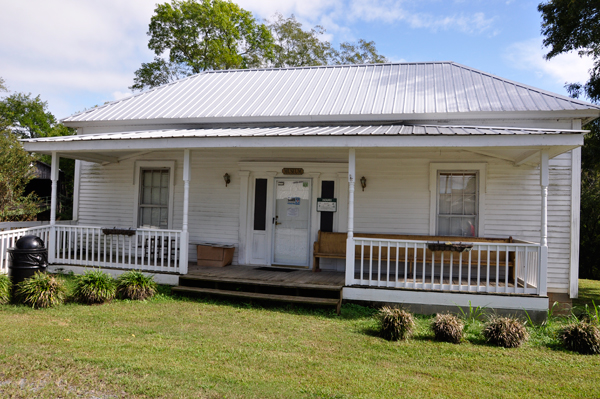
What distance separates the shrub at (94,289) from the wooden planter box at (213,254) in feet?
7.60

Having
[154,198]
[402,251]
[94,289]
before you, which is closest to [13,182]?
[154,198]

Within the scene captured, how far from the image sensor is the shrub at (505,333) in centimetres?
550

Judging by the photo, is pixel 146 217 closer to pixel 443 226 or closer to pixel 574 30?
pixel 443 226

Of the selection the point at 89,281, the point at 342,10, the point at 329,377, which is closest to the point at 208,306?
the point at 89,281

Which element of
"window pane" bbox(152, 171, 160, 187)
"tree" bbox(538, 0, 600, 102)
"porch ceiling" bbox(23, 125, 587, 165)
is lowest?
"window pane" bbox(152, 171, 160, 187)

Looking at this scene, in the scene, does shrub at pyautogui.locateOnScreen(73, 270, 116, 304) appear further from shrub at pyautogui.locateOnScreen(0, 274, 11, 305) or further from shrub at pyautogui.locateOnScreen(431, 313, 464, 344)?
shrub at pyautogui.locateOnScreen(431, 313, 464, 344)

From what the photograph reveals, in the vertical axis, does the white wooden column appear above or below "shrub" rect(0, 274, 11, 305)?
above

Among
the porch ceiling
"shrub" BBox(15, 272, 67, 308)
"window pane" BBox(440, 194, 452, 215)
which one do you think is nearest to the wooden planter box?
the porch ceiling

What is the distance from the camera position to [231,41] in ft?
85.7

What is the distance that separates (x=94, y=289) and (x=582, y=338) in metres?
7.34

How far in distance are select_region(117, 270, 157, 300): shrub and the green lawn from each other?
1.97ft

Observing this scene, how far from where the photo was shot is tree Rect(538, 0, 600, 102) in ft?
35.5

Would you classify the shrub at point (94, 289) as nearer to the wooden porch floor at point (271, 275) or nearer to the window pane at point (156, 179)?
the wooden porch floor at point (271, 275)

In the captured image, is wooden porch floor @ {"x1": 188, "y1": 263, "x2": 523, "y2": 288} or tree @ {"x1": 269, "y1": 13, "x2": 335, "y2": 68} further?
tree @ {"x1": 269, "y1": 13, "x2": 335, "y2": 68}
